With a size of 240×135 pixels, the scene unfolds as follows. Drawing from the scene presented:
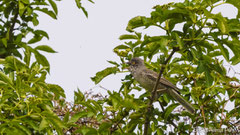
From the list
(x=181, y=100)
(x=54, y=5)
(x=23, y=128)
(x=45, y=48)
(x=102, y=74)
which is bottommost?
(x=23, y=128)

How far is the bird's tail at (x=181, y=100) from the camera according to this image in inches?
194

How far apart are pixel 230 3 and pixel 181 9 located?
52 centimetres

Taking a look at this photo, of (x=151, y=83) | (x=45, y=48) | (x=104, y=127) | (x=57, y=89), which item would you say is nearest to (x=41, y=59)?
(x=45, y=48)

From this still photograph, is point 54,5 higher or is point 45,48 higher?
point 54,5

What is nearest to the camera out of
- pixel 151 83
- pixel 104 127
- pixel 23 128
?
pixel 23 128

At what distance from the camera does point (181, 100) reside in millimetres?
5367

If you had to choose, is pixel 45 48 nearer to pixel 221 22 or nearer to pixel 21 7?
pixel 21 7

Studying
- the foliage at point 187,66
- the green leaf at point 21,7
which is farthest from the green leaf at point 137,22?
the green leaf at point 21,7

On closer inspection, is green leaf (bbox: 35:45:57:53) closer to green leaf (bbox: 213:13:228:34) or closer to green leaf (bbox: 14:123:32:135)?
green leaf (bbox: 14:123:32:135)

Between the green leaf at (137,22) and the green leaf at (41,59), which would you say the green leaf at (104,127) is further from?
the green leaf at (41,59)

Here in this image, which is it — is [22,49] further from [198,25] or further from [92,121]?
[198,25]

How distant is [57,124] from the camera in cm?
380

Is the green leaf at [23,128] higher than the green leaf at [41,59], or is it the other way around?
the green leaf at [41,59]

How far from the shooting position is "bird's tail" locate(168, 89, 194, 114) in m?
4.93
